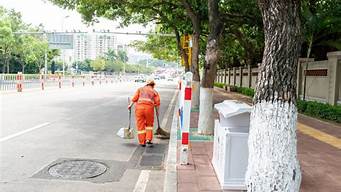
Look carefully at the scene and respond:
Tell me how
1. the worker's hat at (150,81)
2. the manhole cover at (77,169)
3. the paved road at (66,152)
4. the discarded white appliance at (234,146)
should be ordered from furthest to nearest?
the worker's hat at (150,81) < the manhole cover at (77,169) < the paved road at (66,152) < the discarded white appliance at (234,146)

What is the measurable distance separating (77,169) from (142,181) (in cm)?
120

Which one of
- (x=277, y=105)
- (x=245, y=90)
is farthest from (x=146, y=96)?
(x=245, y=90)

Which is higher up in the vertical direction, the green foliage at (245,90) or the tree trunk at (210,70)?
the tree trunk at (210,70)

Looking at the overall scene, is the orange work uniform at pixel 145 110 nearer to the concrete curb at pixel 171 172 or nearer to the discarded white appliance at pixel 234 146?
the concrete curb at pixel 171 172

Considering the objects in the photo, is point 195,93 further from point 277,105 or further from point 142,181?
point 277,105

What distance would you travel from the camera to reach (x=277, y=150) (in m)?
3.72

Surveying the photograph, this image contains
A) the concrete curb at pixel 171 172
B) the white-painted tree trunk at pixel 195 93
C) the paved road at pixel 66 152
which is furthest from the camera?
the white-painted tree trunk at pixel 195 93

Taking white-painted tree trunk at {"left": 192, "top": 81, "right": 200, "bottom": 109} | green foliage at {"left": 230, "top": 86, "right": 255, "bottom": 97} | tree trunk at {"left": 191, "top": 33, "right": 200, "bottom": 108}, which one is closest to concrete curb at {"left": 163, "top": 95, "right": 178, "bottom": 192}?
tree trunk at {"left": 191, "top": 33, "right": 200, "bottom": 108}

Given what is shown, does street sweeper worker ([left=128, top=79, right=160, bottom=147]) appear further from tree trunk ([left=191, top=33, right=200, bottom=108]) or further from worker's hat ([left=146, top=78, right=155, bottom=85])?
tree trunk ([left=191, top=33, right=200, bottom=108])

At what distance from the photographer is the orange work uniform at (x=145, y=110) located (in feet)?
28.8

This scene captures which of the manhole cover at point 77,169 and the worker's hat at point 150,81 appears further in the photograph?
the worker's hat at point 150,81

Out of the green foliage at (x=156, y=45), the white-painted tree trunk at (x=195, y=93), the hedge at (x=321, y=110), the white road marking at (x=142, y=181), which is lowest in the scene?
the white road marking at (x=142, y=181)

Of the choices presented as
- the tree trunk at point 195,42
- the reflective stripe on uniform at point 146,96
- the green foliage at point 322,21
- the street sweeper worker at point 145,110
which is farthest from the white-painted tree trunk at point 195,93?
the reflective stripe on uniform at point 146,96

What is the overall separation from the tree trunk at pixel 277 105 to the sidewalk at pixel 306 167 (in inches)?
77.2
